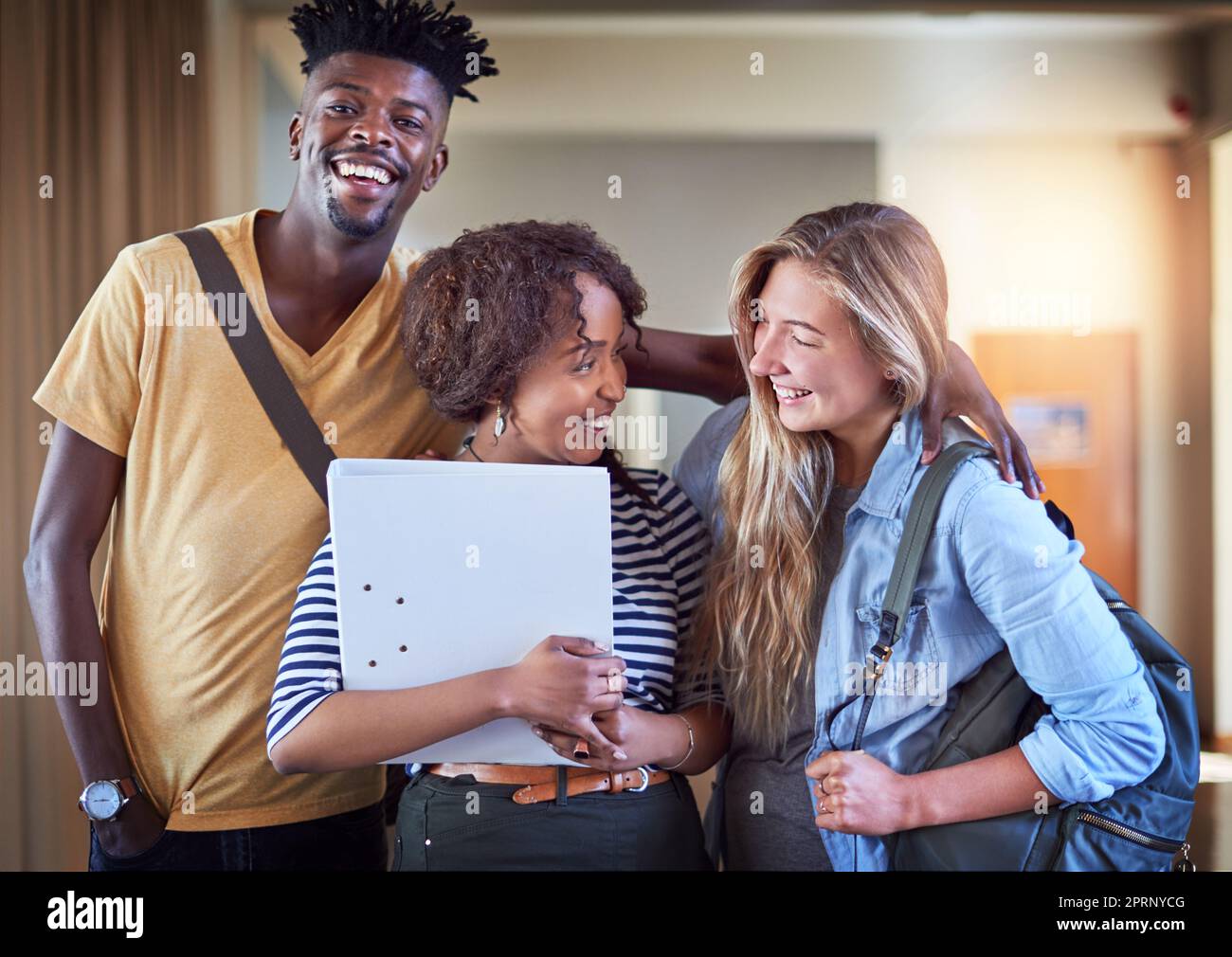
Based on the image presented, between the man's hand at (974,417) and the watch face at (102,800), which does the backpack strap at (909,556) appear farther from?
the watch face at (102,800)

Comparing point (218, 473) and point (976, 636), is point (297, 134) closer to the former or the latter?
point (218, 473)

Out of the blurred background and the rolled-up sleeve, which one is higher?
the blurred background

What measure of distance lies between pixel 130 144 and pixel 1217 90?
7.46ft

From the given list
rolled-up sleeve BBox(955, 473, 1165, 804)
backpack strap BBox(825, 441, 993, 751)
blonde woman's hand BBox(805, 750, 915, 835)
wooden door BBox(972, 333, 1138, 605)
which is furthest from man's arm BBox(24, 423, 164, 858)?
wooden door BBox(972, 333, 1138, 605)

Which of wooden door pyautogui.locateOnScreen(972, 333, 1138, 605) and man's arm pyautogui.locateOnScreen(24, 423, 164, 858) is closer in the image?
man's arm pyautogui.locateOnScreen(24, 423, 164, 858)

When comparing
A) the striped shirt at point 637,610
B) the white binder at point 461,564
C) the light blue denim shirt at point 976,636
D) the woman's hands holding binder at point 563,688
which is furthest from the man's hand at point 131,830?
the light blue denim shirt at point 976,636

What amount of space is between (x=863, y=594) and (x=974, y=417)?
32 centimetres

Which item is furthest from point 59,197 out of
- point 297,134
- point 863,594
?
point 863,594

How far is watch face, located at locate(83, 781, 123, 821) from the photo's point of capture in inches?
60.9

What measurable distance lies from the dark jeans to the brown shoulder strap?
1.85 ft

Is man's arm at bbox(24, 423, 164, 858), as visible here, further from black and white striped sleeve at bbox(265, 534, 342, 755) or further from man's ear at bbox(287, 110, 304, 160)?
man's ear at bbox(287, 110, 304, 160)
